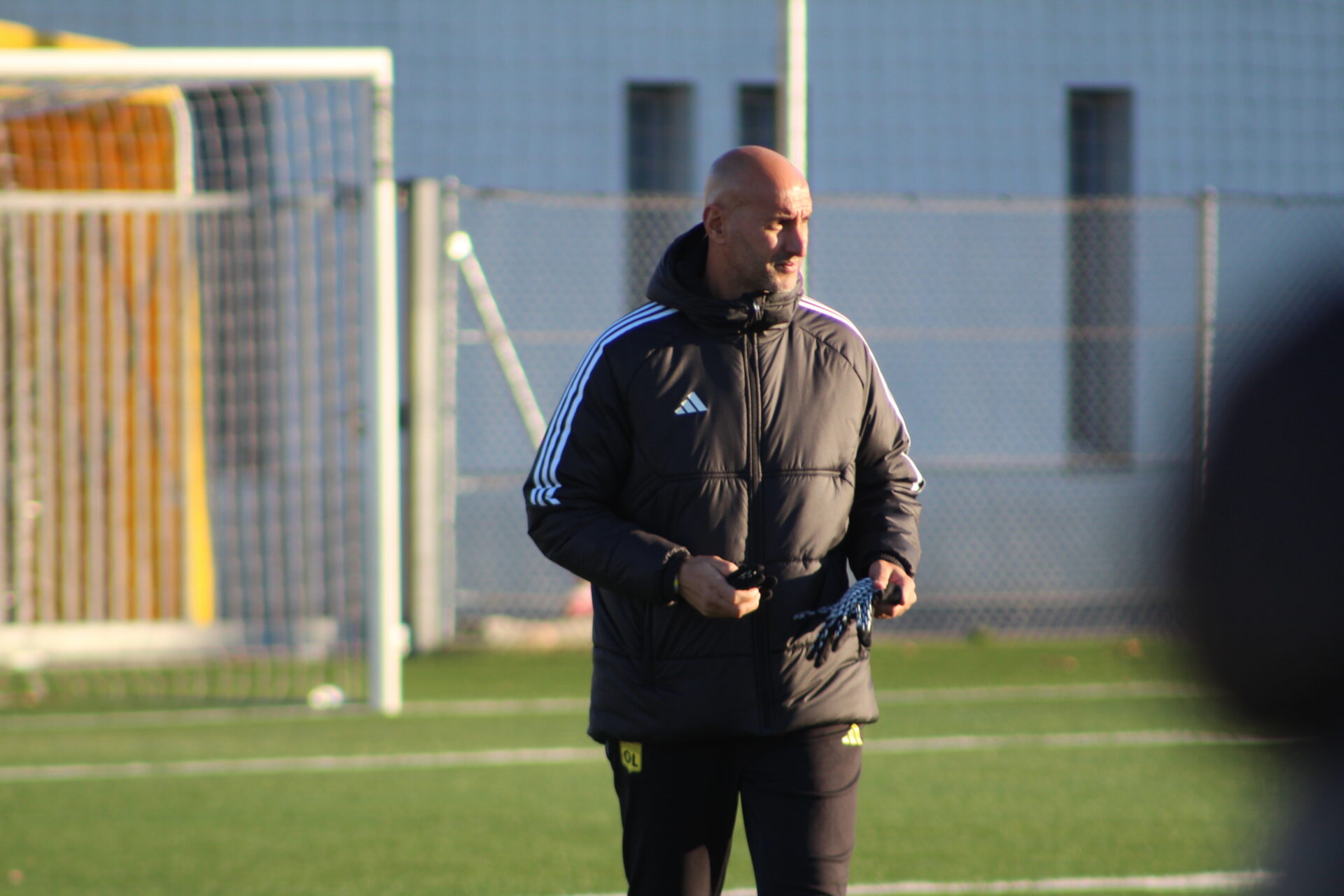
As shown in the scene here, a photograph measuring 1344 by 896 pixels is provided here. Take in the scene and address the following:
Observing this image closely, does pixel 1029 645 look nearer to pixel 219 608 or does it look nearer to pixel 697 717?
pixel 219 608

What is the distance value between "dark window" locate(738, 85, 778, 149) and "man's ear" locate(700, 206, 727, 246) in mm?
10867

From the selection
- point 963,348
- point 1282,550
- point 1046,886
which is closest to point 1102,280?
point 963,348

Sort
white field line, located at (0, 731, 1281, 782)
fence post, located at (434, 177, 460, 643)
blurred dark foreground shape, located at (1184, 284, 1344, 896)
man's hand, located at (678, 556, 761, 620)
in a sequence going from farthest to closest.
Result: fence post, located at (434, 177, 460, 643) → white field line, located at (0, 731, 1281, 782) → man's hand, located at (678, 556, 761, 620) → blurred dark foreground shape, located at (1184, 284, 1344, 896)

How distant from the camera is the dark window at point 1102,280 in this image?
550 inches

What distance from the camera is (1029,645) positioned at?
35.8ft

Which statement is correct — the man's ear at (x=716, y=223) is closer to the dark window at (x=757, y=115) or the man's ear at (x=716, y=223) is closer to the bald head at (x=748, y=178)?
the bald head at (x=748, y=178)

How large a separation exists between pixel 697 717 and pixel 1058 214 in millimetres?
12053

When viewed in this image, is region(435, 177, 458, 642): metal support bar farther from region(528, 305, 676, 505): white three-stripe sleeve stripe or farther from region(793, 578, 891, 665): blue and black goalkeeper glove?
region(793, 578, 891, 665): blue and black goalkeeper glove

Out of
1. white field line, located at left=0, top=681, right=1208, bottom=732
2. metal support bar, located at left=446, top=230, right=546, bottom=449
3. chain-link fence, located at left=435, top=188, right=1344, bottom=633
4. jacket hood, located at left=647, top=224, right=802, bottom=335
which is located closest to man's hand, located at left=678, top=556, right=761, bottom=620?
jacket hood, located at left=647, top=224, right=802, bottom=335

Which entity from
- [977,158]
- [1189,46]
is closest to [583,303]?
[977,158]

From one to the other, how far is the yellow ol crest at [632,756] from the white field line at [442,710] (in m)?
5.26

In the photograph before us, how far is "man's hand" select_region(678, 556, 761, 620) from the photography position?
9.64 feet

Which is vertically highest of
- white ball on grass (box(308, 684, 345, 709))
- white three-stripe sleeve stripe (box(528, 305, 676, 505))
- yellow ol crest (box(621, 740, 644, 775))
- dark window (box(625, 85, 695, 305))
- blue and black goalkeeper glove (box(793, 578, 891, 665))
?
dark window (box(625, 85, 695, 305))

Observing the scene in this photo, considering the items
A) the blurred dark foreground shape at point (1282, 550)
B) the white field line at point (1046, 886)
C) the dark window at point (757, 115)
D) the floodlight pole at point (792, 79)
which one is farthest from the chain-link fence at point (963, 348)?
the blurred dark foreground shape at point (1282, 550)
